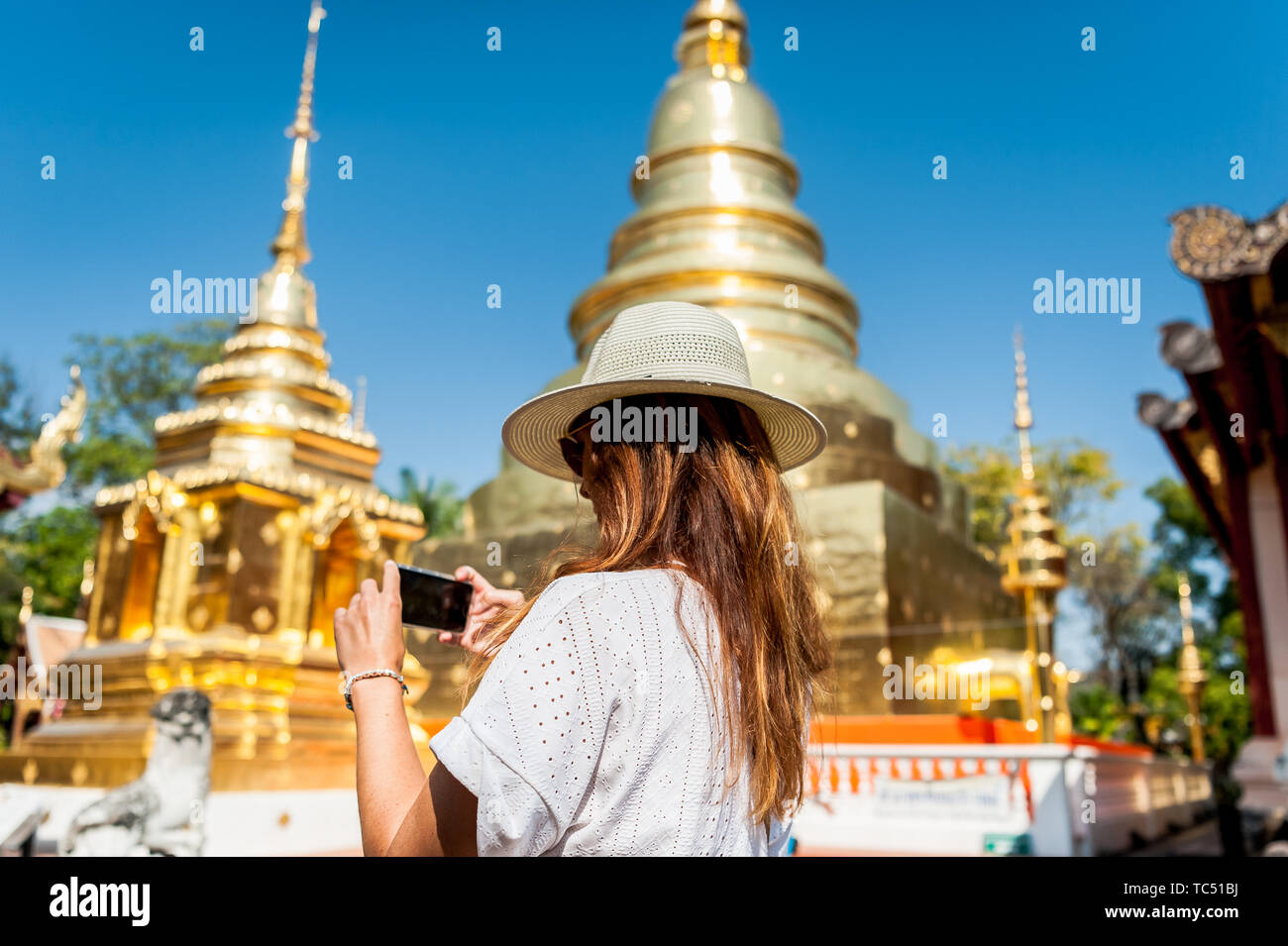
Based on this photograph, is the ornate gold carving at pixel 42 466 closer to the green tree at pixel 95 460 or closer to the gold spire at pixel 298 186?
the gold spire at pixel 298 186

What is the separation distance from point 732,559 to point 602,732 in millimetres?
222

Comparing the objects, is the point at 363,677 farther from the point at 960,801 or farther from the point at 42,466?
the point at 42,466

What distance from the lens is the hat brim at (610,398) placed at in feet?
3.50

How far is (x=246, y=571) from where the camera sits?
6.29m

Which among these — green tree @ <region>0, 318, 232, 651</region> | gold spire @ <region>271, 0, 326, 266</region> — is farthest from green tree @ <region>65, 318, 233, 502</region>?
gold spire @ <region>271, 0, 326, 266</region>

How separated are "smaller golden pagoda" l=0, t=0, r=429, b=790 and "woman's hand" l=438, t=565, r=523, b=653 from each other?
4735 millimetres

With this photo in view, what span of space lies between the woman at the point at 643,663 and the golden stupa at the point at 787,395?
18.7 feet

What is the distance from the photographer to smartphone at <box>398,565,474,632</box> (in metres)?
1.16

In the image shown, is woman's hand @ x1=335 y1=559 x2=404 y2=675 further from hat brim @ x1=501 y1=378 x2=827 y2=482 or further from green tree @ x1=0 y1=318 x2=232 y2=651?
green tree @ x1=0 y1=318 x2=232 y2=651

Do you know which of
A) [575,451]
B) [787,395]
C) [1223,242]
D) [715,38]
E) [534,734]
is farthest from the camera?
[715,38]

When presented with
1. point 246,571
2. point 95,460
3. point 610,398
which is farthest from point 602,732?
point 95,460

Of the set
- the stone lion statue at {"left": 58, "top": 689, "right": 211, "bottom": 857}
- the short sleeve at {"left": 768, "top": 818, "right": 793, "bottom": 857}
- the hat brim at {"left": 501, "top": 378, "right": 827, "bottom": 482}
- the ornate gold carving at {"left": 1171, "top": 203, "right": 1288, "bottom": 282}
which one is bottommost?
the stone lion statue at {"left": 58, "top": 689, "right": 211, "bottom": 857}

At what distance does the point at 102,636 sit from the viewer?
6.66 m
